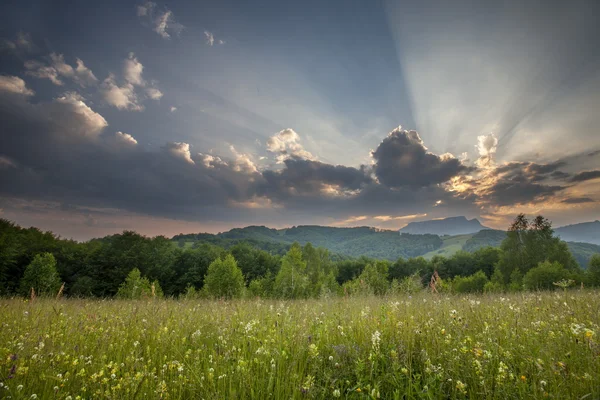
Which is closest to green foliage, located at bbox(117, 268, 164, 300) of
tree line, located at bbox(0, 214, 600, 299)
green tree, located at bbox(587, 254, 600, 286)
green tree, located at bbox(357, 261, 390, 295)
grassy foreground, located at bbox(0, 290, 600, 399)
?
tree line, located at bbox(0, 214, 600, 299)

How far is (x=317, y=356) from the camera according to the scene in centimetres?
395

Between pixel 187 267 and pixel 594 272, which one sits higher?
pixel 594 272

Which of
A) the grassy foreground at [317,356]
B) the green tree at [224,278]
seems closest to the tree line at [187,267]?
the green tree at [224,278]

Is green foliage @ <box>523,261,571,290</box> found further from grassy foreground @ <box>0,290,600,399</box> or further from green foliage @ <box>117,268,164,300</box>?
green foliage @ <box>117,268,164,300</box>

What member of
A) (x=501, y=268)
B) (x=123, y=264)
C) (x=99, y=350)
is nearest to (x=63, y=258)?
(x=123, y=264)

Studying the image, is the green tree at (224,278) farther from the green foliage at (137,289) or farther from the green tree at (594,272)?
the green tree at (594,272)

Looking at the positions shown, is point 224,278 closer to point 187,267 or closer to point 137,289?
point 137,289

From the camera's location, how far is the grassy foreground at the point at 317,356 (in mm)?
3125

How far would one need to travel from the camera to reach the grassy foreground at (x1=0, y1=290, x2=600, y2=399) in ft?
10.3

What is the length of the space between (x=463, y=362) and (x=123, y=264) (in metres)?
67.3

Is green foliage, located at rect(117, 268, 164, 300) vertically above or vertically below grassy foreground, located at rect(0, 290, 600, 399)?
below

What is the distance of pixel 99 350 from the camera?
4406 millimetres

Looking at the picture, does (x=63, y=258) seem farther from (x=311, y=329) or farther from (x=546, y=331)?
(x=546, y=331)

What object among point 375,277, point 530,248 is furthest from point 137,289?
point 530,248
